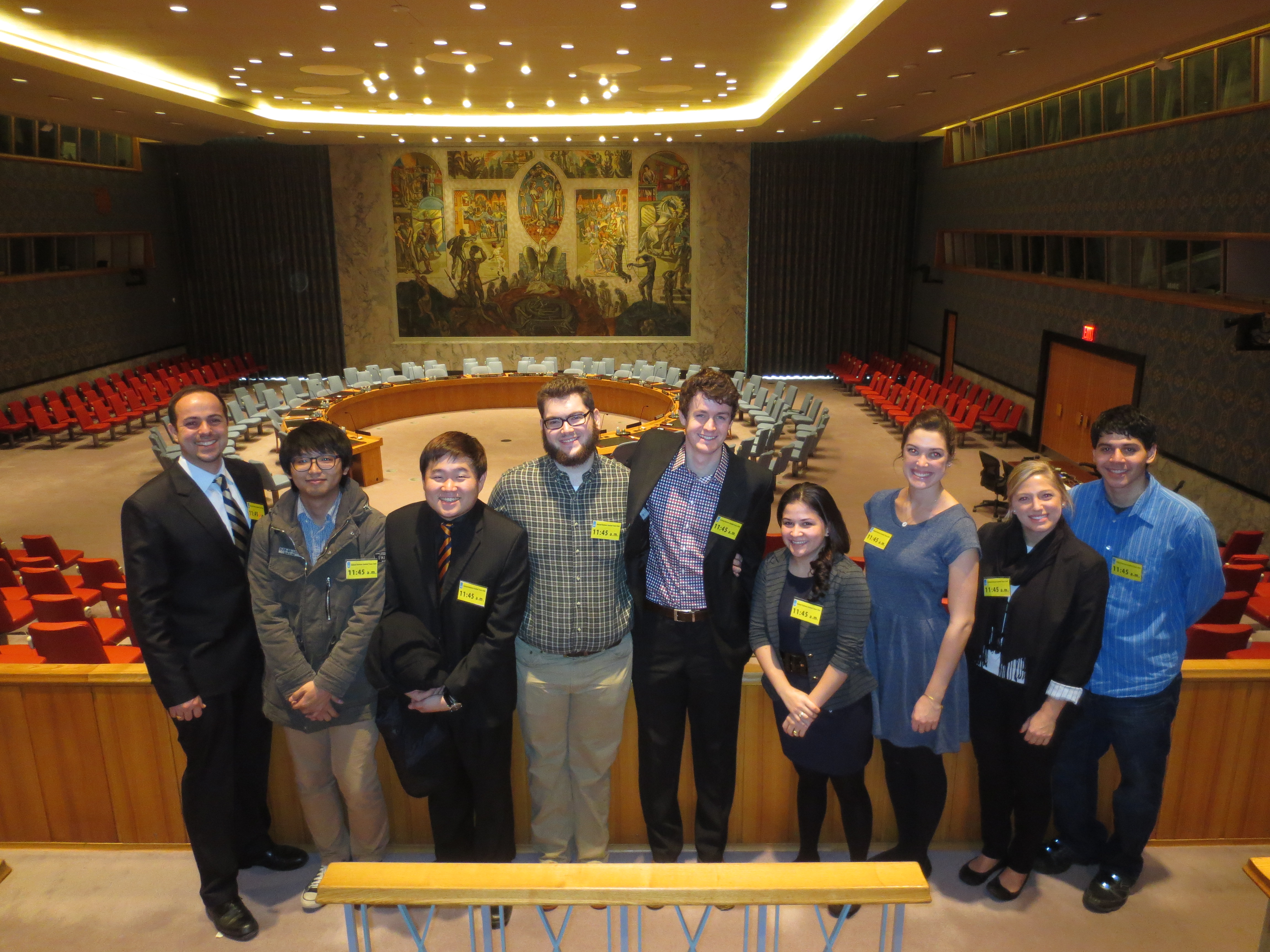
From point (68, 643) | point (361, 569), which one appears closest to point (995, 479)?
point (361, 569)

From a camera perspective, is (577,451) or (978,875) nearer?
(577,451)

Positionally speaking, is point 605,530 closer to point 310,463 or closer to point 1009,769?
point 310,463

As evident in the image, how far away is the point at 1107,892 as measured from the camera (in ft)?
9.74

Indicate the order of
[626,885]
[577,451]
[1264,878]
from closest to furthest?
1. [626,885]
2. [1264,878]
3. [577,451]

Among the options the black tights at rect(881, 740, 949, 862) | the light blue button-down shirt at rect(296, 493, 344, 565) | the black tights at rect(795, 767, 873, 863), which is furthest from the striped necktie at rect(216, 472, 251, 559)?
the black tights at rect(881, 740, 949, 862)

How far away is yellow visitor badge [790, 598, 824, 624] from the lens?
272 cm

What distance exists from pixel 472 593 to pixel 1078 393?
11297 millimetres

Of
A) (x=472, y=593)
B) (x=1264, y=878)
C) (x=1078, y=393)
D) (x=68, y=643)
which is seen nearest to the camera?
(x=1264, y=878)

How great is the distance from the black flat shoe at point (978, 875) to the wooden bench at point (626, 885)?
45.4 inches

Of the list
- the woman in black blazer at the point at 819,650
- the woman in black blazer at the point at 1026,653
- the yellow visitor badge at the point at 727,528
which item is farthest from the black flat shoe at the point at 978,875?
the yellow visitor badge at the point at 727,528

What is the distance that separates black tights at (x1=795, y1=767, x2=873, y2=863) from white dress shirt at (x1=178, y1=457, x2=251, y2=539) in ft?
7.20

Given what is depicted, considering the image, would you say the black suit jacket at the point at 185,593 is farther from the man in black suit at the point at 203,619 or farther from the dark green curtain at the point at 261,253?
the dark green curtain at the point at 261,253

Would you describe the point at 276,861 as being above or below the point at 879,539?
below

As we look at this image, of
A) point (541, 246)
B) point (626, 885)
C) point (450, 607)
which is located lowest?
point (626, 885)
